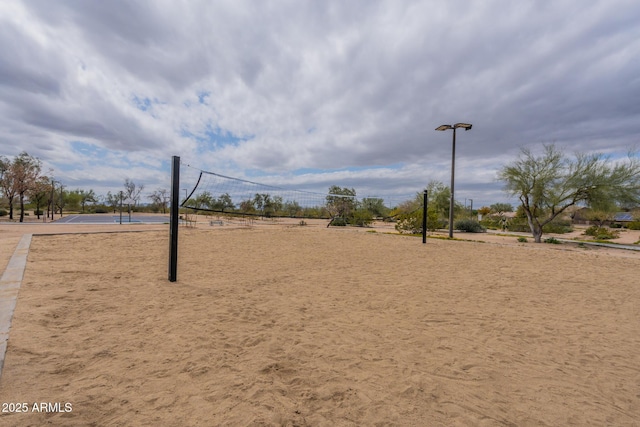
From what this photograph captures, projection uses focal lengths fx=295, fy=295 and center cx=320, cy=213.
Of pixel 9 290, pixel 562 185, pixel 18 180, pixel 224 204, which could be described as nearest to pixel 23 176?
pixel 18 180

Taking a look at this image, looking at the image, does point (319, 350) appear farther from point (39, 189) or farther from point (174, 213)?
point (39, 189)

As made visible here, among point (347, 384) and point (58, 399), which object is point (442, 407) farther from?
point (58, 399)

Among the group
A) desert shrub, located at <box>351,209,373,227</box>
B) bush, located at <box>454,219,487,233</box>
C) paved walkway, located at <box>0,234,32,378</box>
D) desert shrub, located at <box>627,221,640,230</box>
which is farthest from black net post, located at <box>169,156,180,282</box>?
desert shrub, located at <box>627,221,640,230</box>

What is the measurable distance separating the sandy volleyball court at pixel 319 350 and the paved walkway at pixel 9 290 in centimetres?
7

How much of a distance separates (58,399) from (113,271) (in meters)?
3.75

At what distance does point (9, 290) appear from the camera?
343 cm

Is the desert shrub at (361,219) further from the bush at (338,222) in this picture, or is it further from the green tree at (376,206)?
the green tree at (376,206)

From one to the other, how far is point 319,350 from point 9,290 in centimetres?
→ 376

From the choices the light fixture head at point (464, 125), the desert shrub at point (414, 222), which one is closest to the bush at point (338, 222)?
the desert shrub at point (414, 222)

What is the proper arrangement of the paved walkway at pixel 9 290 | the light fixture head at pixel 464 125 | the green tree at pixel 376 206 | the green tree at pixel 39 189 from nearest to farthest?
1. the paved walkway at pixel 9 290
2. the light fixture head at pixel 464 125
3. the green tree at pixel 39 189
4. the green tree at pixel 376 206

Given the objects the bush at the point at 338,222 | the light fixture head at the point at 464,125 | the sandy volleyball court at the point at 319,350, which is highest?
the light fixture head at the point at 464,125

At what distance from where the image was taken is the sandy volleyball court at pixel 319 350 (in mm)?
1656

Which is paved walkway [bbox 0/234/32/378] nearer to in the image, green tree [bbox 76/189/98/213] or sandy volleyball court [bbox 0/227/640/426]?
sandy volleyball court [bbox 0/227/640/426]

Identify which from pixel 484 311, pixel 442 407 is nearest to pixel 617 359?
pixel 484 311
